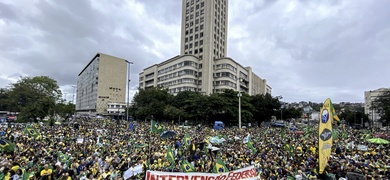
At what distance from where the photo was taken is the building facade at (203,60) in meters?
65.3

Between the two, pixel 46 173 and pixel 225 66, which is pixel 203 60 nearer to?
pixel 225 66

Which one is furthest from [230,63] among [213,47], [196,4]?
[196,4]

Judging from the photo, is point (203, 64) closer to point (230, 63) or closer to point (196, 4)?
point (230, 63)

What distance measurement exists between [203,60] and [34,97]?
139ft

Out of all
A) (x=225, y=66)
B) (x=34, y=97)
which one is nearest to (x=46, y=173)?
(x=34, y=97)

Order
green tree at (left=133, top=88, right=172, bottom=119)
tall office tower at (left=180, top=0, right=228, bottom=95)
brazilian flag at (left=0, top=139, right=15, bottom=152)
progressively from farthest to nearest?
tall office tower at (left=180, top=0, right=228, bottom=95) → green tree at (left=133, top=88, right=172, bottom=119) → brazilian flag at (left=0, top=139, right=15, bottom=152)

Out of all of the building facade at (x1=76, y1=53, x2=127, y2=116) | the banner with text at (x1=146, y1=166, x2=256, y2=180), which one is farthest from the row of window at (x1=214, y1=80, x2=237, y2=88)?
the banner with text at (x1=146, y1=166, x2=256, y2=180)

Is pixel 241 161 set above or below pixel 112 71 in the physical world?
below

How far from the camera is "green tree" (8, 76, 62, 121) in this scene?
4022 centimetres

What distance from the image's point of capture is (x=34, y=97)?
55.1 m

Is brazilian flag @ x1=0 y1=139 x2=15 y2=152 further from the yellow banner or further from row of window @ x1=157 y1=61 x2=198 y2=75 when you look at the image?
row of window @ x1=157 y1=61 x2=198 y2=75

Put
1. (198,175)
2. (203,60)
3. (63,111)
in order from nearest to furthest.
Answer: (198,175)
(63,111)
(203,60)

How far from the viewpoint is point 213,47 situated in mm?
68312

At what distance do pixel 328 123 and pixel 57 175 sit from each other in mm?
9764
